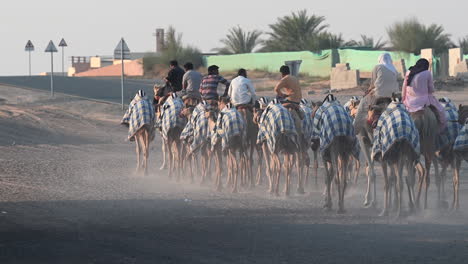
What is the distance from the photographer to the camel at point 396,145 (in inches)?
562

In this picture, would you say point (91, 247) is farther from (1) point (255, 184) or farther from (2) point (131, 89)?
(2) point (131, 89)

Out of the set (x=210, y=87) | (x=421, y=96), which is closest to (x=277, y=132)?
(x=421, y=96)

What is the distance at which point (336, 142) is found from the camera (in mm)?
15273

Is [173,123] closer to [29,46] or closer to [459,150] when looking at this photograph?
[459,150]

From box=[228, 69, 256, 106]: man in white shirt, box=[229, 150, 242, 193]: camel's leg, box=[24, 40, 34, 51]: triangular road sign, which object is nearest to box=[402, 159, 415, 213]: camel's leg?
box=[229, 150, 242, 193]: camel's leg

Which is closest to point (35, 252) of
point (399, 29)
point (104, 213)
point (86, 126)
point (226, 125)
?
point (104, 213)

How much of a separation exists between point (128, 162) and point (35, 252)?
13.6m

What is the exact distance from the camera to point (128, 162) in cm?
2416

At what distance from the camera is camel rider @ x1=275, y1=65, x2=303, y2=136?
18.2m

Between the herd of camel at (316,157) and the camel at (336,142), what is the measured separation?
2cm

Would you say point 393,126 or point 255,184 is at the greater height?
point 393,126

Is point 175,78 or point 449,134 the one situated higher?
point 175,78

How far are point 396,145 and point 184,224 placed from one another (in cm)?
357

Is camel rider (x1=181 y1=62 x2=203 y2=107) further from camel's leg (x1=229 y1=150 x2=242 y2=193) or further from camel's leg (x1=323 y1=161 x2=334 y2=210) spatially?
camel's leg (x1=323 y1=161 x2=334 y2=210)
